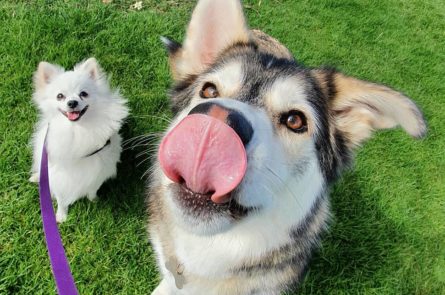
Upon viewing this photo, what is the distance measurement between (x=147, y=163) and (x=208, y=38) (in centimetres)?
170

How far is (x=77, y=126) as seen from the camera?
2.81 m

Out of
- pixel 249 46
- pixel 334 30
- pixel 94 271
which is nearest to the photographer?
pixel 249 46

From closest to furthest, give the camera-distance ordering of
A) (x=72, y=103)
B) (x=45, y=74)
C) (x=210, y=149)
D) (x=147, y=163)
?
(x=210, y=149), (x=72, y=103), (x=45, y=74), (x=147, y=163)

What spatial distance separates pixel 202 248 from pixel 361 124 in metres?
1.13

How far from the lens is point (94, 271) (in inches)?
122

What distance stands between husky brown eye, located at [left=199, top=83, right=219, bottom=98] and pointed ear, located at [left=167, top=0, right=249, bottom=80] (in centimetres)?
31

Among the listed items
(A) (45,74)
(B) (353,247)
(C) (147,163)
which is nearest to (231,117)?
(A) (45,74)

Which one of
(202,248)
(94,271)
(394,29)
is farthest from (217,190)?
(394,29)

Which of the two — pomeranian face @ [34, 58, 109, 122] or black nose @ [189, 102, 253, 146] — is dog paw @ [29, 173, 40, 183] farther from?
black nose @ [189, 102, 253, 146]

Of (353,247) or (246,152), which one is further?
(353,247)

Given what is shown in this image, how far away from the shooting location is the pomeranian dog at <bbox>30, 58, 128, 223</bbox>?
2.71 metres

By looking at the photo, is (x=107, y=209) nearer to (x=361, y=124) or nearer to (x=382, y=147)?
(x=361, y=124)

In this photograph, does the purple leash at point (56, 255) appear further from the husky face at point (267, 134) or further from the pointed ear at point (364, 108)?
the pointed ear at point (364, 108)

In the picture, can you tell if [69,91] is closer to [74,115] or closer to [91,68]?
[74,115]
